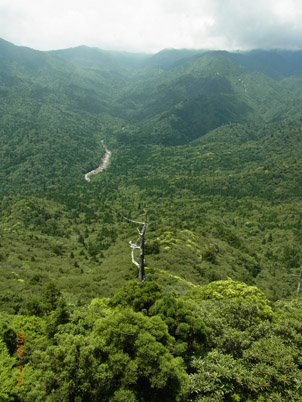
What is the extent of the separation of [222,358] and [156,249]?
1743 inches

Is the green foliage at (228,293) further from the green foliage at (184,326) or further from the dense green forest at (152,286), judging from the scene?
the green foliage at (184,326)

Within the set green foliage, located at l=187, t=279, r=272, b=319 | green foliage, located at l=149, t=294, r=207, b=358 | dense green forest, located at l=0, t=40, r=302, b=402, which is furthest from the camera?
green foliage, located at l=187, t=279, r=272, b=319

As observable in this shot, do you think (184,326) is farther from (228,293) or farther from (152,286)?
(228,293)

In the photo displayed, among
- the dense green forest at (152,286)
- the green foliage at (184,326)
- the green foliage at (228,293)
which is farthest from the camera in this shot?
the green foliage at (228,293)

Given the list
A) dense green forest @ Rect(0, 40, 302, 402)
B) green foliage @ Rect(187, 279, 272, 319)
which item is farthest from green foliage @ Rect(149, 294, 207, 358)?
green foliage @ Rect(187, 279, 272, 319)

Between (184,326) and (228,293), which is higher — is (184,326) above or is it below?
above

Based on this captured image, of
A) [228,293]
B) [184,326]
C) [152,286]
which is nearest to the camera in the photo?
[184,326]

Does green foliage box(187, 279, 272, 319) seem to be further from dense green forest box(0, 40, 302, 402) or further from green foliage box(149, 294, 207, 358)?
green foliage box(149, 294, 207, 358)

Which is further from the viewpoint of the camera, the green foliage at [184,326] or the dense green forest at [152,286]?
the green foliage at [184,326]

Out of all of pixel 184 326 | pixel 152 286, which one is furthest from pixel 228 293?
pixel 184 326

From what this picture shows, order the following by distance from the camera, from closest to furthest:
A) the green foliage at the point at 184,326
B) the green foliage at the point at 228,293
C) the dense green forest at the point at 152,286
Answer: the dense green forest at the point at 152,286, the green foliage at the point at 184,326, the green foliage at the point at 228,293

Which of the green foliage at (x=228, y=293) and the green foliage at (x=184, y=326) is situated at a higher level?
the green foliage at (x=184, y=326)

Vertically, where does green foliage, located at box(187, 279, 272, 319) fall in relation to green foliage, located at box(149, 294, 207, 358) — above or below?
below

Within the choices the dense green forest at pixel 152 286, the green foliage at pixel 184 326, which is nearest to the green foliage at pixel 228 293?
the dense green forest at pixel 152 286
